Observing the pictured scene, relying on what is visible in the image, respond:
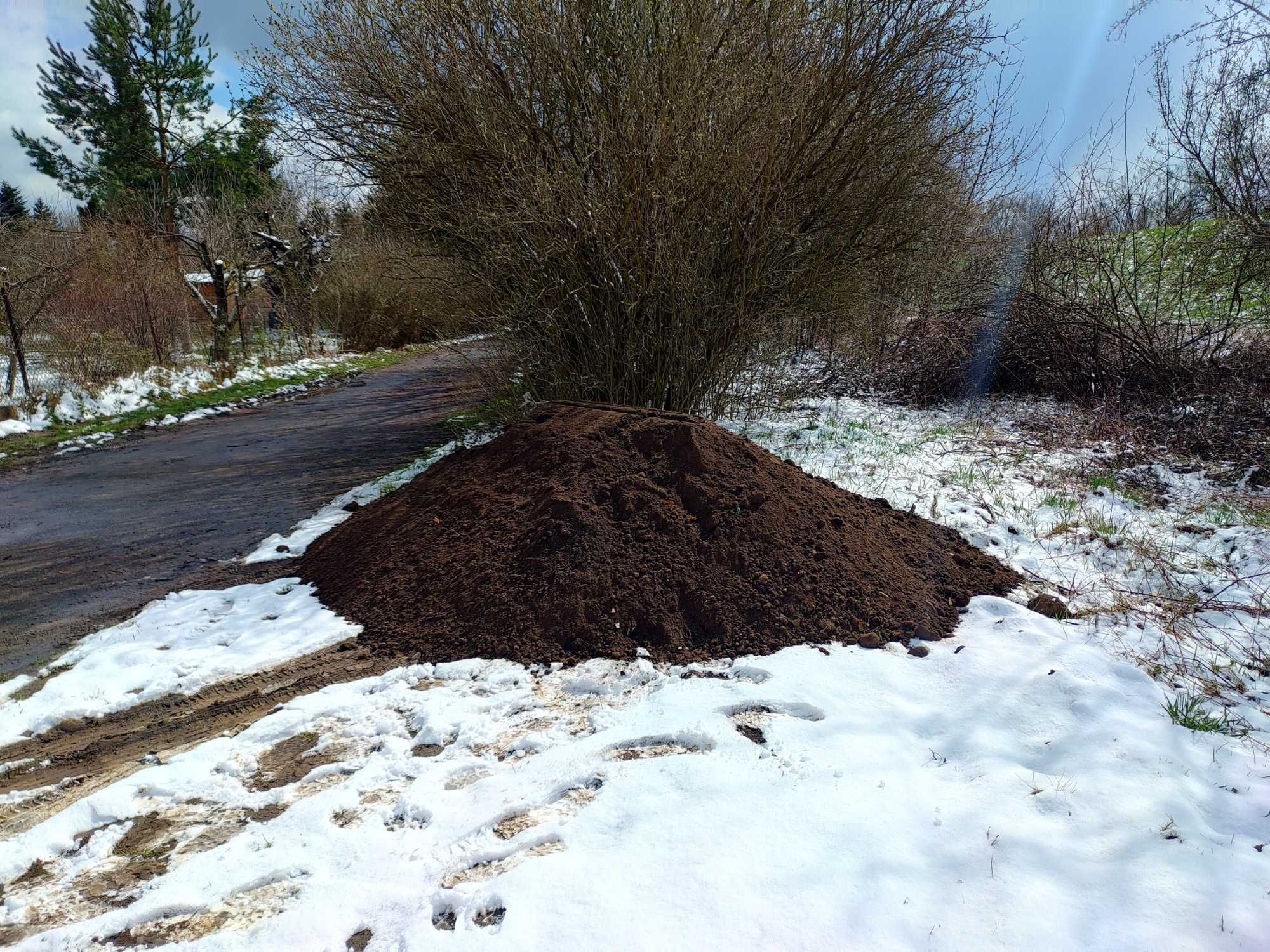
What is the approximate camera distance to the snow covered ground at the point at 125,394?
1024 centimetres

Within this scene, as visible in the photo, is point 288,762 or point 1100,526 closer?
point 288,762

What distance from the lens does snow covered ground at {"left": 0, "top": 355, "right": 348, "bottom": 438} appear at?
10242 millimetres

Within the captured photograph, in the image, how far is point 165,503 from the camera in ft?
22.6

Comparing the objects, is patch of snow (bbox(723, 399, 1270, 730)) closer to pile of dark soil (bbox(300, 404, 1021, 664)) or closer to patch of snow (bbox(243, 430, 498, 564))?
pile of dark soil (bbox(300, 404, 1021, 664))

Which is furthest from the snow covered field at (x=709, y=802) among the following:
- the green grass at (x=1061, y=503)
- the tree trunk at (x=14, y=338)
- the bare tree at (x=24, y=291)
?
the bare tree at (x=24, y=291)

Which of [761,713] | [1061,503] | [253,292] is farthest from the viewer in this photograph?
[253,292]

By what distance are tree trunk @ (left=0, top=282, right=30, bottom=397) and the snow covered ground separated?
1.37ft

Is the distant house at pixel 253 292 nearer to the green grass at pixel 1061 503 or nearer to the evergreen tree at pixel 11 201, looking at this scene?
the green grass at pixel 1061 503

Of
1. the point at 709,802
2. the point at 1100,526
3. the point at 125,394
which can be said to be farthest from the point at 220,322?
the point at 709,802

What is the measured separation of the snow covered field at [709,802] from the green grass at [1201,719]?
0.02 m

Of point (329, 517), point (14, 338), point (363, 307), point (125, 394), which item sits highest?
point (363, 307)

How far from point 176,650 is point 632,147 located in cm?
513

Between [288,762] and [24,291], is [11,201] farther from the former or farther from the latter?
[288,762]

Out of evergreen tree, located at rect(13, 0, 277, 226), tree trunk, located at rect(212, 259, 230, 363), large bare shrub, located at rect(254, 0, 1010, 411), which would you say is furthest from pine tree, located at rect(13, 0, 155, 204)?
large bare shrub, located at rect(254, 0, 1010, 411)
